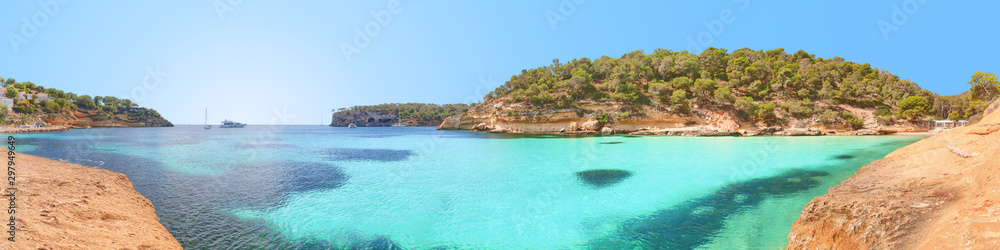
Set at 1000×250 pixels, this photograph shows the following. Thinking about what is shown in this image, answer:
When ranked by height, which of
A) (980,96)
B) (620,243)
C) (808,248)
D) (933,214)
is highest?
(980,96)

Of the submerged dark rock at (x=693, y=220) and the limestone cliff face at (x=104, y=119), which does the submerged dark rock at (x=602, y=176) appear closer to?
the submerged dark rock at (x=693, y=220)

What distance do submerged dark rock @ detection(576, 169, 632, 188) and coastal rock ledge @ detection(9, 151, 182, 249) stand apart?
12.1 metres

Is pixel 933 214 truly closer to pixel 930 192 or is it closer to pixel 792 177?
pixel 930 192

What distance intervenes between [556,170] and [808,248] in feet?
37.3

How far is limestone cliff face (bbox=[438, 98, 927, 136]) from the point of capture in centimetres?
4650

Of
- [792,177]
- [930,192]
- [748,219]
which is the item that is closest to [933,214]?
[930,192]

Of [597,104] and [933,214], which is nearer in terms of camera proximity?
[933,214]

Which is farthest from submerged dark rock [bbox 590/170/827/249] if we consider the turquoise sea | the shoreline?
the shoreline

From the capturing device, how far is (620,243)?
6965 mm

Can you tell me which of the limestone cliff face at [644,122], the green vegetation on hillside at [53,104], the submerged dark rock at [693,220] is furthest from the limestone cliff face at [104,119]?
the submerged dark rock at [693,220]

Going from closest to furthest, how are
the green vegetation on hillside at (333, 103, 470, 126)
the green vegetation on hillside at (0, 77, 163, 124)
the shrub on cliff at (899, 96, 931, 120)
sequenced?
the shrub on cliff at (899, 96, 931, 120) → the green vegetation on hillside at (0, 77, 163, 124) → the green vegetation on hillside at (333, 103, 470, 126)

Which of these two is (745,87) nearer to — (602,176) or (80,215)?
(602,176)

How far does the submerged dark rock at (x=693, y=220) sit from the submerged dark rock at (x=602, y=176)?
3.51m

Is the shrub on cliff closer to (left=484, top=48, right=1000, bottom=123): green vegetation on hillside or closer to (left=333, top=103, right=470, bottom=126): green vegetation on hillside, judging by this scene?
(left=484, top=48, right=1000, bottom=123): green vegetation on hillside
